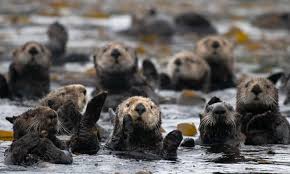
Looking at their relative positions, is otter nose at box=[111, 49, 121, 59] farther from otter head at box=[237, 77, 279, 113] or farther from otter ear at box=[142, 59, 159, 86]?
otter head at box=[237, 77, 279, 113]

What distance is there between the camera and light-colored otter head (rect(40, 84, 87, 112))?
10734mm

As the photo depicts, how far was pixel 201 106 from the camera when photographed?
45.8 ft

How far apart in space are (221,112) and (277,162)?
0.91 m

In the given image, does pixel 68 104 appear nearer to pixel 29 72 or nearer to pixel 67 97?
pixel 67 97

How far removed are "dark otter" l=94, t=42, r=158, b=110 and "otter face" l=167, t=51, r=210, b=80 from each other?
Result: 90.2 inches

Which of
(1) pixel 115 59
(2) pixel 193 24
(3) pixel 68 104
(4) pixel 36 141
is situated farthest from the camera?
(2) pixel 193 24

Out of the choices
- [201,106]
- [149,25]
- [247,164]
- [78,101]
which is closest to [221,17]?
[149,25]

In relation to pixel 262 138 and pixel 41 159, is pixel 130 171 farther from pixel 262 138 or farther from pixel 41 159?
pixel 262 138

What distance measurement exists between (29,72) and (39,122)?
210 inches

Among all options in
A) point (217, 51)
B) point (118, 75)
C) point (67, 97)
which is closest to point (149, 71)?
point (118, 75)

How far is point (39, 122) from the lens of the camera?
29.3 ft

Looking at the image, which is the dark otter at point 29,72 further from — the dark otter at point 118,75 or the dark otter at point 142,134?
the dark otter at point 142,134

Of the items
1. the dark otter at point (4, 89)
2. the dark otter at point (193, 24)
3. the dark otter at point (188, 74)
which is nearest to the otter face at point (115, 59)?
the dark otter at point (4, 89)

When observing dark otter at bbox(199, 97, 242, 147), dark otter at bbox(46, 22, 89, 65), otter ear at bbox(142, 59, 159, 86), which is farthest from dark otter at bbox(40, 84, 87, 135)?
A: dark otter at bbox(46, 22, 89, 65)
